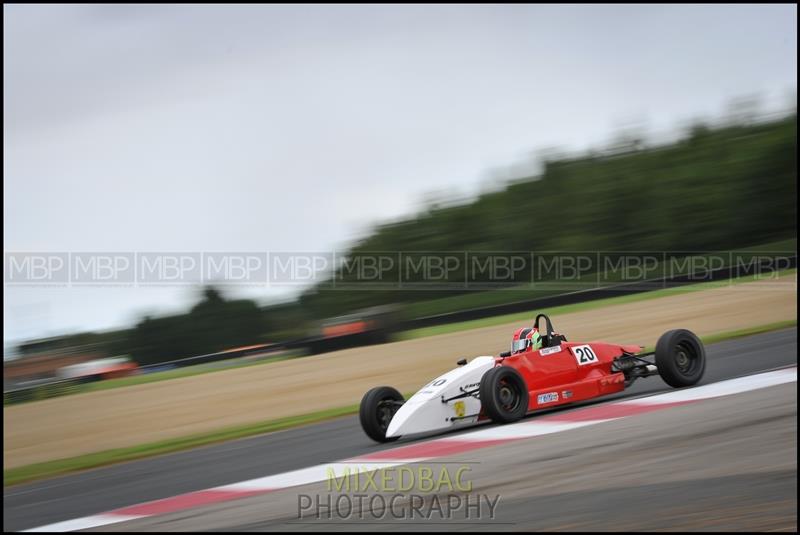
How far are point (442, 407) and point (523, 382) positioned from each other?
2.36ft

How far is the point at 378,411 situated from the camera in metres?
7.77

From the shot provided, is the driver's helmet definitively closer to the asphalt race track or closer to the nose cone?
the nose cone

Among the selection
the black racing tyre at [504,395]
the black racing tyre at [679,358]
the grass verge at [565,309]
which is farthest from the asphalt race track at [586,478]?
the grass verge at [565,309]

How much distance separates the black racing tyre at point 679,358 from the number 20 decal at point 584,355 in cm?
58

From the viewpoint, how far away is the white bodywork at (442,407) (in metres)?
7.34

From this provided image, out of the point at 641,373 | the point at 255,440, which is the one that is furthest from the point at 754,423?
the point at 255,440

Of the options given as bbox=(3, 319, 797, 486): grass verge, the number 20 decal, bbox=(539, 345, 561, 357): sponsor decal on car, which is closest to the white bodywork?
bbox=(539, 345, 561, 357): sponsor decal on car

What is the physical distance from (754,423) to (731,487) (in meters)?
1.64

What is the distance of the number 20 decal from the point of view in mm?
8141

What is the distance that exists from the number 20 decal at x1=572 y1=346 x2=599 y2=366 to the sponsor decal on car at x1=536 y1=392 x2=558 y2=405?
450 millimetres

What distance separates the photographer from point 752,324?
1430 cm

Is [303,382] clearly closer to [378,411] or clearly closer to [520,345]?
[378,411]

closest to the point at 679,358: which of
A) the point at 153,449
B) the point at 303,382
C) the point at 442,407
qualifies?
the point at 442,407

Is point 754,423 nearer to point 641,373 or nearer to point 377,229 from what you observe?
point 641,373
